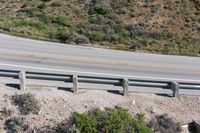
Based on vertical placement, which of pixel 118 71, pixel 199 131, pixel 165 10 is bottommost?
pixel 199 131

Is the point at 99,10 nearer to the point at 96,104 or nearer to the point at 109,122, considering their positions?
the point at 96,104

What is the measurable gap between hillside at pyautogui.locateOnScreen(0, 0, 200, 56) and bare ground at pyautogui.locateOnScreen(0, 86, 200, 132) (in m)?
12.2

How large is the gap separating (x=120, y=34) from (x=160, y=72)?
33.7 ft

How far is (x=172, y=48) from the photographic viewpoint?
31344 millimetres

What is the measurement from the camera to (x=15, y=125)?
52.5 feet

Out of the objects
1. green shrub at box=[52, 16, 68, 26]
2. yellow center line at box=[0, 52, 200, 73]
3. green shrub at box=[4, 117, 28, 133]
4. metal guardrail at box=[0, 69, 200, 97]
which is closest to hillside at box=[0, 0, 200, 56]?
green shrub at box=[52, 16, 68, 26]

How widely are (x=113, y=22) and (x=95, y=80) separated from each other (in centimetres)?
1695

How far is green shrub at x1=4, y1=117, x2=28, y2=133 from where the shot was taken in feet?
52.4

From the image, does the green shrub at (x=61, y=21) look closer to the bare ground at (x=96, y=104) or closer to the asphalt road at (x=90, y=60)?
the asphalt road at (x=90, y=60)

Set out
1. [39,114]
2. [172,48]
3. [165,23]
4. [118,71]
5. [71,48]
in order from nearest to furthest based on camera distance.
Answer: [39,114] < [118,71] < [71,48] < [172,48] < [165,23]

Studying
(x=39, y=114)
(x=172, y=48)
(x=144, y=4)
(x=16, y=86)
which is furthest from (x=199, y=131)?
(x=144, y=4)

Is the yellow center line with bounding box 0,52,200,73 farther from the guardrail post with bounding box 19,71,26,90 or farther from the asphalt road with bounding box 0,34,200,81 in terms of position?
the guardrail post with bounding box 19,71,26,90

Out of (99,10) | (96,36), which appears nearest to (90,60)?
(96,36)

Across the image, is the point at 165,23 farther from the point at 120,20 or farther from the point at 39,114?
the point at 39,114
